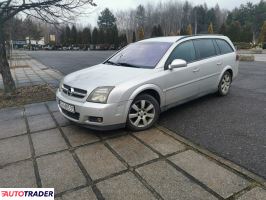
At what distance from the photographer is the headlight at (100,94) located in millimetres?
3860

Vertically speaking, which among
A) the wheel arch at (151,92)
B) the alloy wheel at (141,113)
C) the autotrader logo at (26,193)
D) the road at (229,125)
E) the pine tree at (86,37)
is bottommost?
the autotrader logo at (26,193)

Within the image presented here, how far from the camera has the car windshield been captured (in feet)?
15.4

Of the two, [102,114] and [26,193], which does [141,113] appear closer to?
[102,114]

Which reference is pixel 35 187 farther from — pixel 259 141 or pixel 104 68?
pixel 259 141

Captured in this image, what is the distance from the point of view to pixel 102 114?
12.5 ft

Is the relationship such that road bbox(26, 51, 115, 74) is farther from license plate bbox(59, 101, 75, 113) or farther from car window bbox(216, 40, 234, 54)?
license plate bbox(59, 101, 75, 113)

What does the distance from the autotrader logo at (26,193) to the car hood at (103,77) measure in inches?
65.7

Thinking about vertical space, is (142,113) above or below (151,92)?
below

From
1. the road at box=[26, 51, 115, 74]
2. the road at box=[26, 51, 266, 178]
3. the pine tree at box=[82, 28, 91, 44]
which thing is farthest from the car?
the pine tree at box=[82, 28, 91, 44]

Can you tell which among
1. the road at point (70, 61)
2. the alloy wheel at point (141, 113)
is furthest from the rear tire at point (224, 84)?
the road at point (70, 61)

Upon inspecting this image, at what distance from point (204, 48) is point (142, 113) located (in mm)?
2385

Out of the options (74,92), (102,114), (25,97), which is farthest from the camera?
(25,97)

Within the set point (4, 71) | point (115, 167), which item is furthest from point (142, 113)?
point (4, 71)

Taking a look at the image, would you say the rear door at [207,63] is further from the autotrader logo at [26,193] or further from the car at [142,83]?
the autotrader logo at [26,193]
